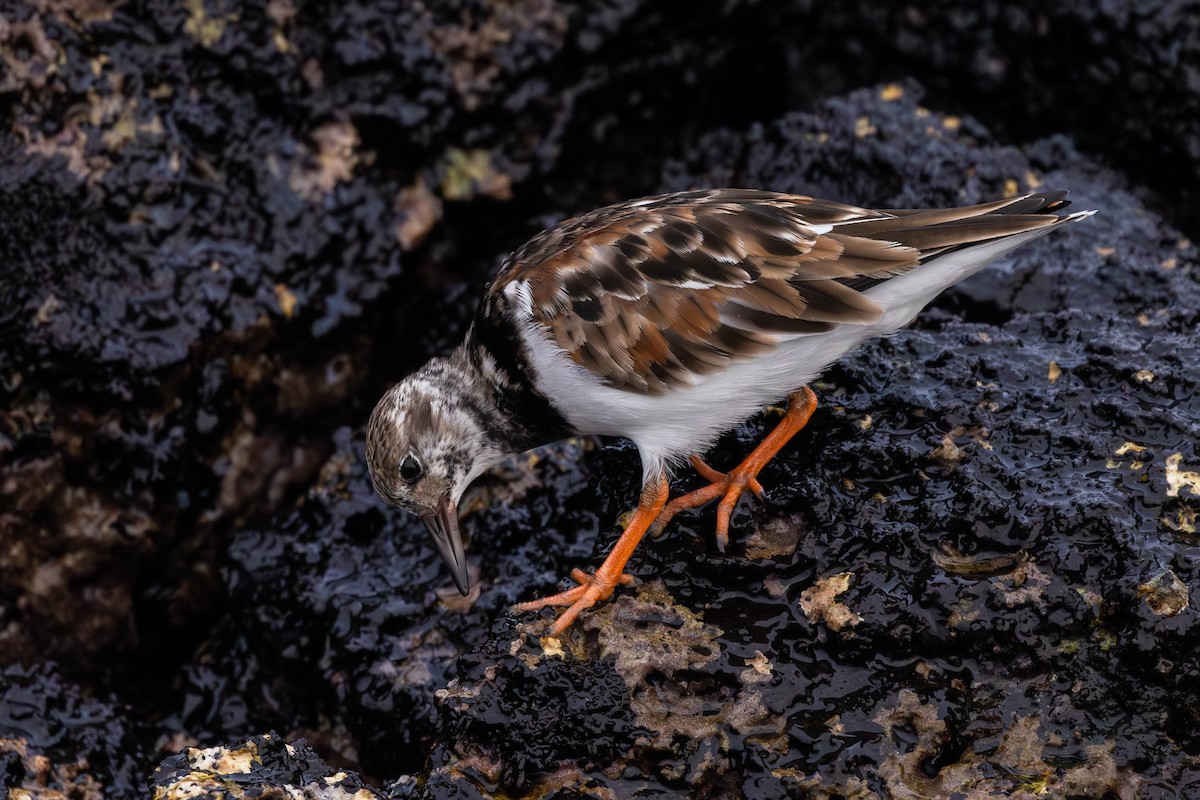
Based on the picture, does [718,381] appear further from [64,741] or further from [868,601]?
[64,741]

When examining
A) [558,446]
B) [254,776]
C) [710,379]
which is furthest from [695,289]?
[254,776]

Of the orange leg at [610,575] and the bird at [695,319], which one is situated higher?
the bird at [695,319]

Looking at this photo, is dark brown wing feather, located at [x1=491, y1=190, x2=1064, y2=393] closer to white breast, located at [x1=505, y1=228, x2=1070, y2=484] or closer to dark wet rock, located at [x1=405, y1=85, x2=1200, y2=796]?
white breast, located at [x1=505, y1=228, x2=1070, y2=484]

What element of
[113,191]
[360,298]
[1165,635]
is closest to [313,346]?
[360,298]

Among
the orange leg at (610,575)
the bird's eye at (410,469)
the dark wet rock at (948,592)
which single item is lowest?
the dark wet rock at (948,592)

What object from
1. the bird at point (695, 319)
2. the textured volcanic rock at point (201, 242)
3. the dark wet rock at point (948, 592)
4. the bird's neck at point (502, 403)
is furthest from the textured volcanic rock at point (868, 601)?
the textured volcanic rock at point (201, 242)

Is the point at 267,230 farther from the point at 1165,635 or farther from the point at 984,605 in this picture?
the point at 1165,635

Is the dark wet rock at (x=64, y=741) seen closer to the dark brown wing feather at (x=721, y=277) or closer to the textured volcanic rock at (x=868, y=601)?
the textured volcanic rock at (x=868, y=601)
